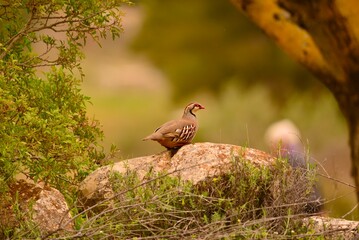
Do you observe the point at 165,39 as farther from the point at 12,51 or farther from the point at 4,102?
the point at 12,51

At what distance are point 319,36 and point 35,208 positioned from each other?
5.70m

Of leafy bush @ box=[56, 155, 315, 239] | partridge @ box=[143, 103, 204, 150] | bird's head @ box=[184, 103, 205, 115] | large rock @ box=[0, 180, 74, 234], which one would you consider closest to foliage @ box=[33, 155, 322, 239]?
leafy bush @ box=[56, 155, 315, 239]

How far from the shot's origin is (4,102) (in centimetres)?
842

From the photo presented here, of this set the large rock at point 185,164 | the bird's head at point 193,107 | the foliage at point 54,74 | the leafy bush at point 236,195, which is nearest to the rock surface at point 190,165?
the large rock at point 185,164

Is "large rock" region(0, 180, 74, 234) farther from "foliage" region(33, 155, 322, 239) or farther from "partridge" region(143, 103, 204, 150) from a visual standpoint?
"partridge" region(143, 103, 204, 150)

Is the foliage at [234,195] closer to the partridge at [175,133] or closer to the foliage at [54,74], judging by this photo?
the foliage at [54,74]

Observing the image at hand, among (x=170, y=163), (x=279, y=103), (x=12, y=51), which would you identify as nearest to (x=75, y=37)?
(x=12, y=51)

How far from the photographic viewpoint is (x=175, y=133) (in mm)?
10852

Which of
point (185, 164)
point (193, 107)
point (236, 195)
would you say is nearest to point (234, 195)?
point (236, 195)

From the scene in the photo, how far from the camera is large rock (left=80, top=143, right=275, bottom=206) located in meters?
9.58

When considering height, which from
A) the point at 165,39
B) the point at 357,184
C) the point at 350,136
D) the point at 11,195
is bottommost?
the point at 11,195

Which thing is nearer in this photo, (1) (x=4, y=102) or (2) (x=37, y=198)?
(1) (x=4, y=102)

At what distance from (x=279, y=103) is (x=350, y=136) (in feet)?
3.46

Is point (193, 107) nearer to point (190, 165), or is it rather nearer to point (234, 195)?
point (190, 165)
